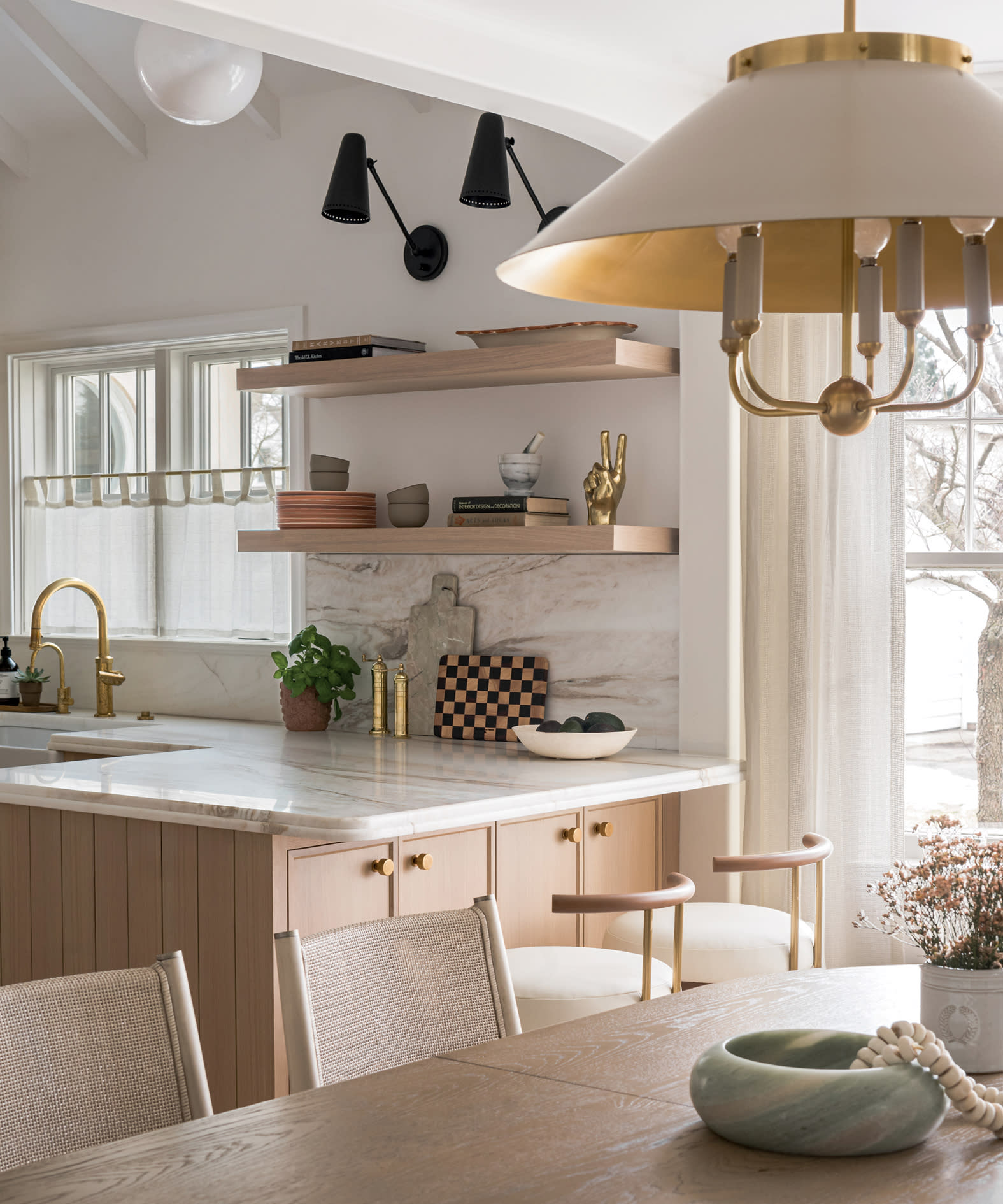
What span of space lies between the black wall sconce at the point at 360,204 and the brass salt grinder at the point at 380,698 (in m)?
1.11

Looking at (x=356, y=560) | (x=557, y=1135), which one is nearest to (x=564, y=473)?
(x=356, y=560)

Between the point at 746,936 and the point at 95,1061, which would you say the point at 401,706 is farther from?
the point at 95,1061

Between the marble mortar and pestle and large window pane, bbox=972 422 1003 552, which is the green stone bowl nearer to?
large window pane, bbox=972 422 1003 552

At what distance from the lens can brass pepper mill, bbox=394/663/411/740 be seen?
417 centimetres

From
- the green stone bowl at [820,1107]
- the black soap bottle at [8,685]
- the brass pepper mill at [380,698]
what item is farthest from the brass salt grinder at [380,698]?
the green stone bowl at [820,1107]

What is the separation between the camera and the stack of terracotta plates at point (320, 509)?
13.8ft

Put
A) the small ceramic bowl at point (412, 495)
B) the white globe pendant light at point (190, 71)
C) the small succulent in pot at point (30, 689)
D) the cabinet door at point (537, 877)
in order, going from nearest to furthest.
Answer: the cabinet door at point (537, 877)
the white globe pendant light at point (190, 71)
the small ceramic bowl at point (412, 495)
the small succulent in pot at point (30, 689)

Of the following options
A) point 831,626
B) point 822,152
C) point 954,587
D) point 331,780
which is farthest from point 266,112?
point 822,152

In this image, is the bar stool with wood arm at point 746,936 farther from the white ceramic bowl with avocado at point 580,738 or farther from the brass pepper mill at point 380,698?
the brass pepper mill at point 380,698

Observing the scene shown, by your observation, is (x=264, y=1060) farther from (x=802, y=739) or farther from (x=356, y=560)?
(x=356, y=560)

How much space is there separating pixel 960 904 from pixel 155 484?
382 centimetres

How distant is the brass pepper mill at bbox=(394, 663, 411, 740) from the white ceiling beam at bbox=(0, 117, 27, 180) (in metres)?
2.38

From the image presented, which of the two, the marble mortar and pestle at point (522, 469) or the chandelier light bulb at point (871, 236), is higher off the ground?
the chandelier light bulb at point (871, 236)

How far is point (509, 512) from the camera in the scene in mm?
3854
